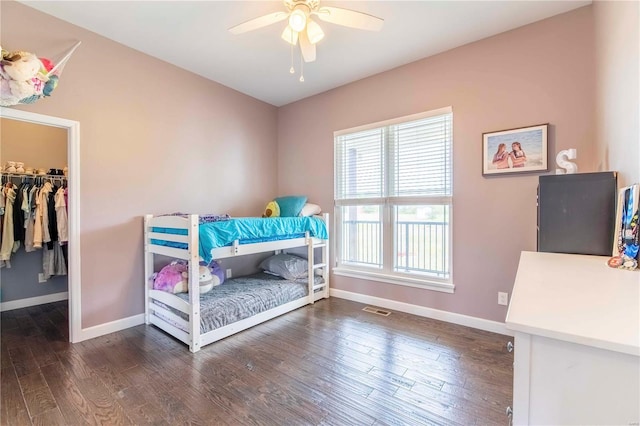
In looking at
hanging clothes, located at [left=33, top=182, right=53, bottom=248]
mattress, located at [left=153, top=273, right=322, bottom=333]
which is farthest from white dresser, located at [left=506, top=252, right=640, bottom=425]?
hanging clothes, located at [left=33, top=182, right=53, bottom=248]

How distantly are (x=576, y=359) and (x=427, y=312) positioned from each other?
249cm

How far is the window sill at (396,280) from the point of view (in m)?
2.91

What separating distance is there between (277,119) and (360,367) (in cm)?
361

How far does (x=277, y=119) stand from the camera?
438 cm

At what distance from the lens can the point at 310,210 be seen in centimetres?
372

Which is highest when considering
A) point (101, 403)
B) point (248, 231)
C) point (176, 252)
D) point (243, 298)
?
point (248, 231)

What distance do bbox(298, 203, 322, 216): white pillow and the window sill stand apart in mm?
809

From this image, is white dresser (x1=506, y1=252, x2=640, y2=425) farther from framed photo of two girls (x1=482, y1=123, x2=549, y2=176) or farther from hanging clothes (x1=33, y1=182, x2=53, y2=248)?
hanging clothes (x1=33, y1=182, x2=53, y2=248)

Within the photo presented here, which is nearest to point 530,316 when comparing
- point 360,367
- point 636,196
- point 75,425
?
point 636,196

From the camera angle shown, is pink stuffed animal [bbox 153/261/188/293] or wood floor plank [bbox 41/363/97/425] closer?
wood floor plank [bbox 41/363/97/425]

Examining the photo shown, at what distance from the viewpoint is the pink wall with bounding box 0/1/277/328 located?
2.42 m

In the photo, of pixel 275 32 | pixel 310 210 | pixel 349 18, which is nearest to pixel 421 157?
pixel 310 210

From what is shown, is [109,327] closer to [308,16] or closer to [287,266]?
[287,266]

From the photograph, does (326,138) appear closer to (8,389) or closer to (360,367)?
(360,367)
